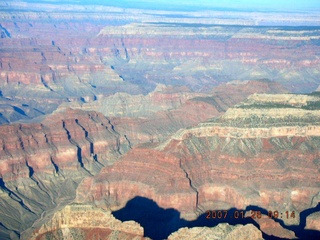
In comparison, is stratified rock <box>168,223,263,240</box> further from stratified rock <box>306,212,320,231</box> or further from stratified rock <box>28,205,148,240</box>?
stratified rock <box>306,212,320,231</box>

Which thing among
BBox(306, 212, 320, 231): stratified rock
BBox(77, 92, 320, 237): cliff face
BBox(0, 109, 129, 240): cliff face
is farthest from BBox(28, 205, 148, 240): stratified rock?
BBox(0, 109, 129, 240): cliff face

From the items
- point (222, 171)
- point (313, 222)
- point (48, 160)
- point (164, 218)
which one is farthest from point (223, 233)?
A: point (48, 160)

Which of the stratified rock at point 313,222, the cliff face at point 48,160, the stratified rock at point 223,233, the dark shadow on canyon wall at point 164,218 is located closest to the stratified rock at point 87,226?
the stratified rock at point 223,233

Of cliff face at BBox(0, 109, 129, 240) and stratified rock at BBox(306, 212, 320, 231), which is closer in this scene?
stratified rock at BBox(306, 212, 320, 231)

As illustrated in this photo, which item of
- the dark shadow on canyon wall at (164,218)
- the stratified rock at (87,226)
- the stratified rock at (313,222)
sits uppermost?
the stratified rock at (87,226)

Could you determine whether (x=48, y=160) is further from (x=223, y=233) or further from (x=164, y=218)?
(x=223, y=233)

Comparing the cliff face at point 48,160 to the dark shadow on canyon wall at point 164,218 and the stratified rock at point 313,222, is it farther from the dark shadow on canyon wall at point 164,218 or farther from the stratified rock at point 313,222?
the stratified rock at point 313,222
